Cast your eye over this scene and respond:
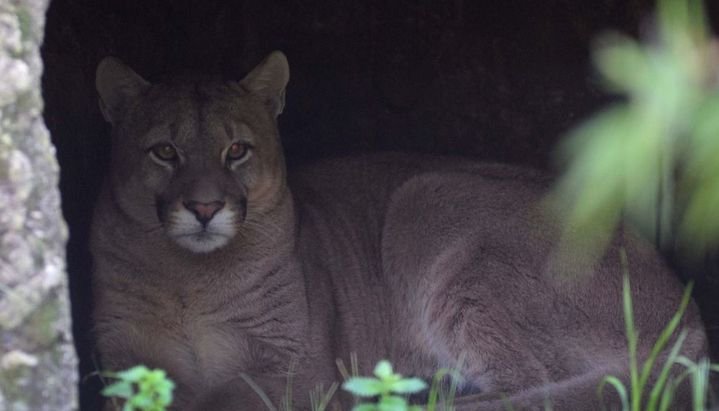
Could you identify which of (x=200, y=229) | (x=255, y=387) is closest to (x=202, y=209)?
(x=200, y=229)

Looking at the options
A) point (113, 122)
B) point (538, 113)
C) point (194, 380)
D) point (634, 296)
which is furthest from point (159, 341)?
point (538, 113)

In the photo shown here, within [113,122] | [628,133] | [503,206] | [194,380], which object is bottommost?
[194,380]

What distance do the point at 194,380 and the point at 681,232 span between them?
2.40 m

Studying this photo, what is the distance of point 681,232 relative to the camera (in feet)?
18.3

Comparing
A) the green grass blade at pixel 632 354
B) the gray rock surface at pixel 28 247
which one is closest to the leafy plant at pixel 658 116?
the green grass blade at pixel 632 354

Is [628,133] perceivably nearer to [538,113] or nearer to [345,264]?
[345,264]

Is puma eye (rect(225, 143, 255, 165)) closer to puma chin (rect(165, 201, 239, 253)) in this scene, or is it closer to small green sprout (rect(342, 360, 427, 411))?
puma chin (rect(165, 201, 239, 253))

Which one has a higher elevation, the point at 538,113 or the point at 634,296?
the point at 538,113

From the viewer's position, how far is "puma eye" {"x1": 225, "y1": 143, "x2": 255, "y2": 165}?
193 inches

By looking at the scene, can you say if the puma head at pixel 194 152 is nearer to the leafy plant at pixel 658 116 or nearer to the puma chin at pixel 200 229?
the puma chin at pixel 200 229

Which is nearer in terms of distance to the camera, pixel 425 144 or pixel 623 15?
pixel 623 15

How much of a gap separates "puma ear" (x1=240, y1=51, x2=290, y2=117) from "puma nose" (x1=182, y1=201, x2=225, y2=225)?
2.70 feet

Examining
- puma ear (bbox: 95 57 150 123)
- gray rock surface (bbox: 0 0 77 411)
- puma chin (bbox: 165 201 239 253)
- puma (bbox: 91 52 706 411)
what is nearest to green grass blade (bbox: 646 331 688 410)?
puma (bbox: 91 52 706 411)

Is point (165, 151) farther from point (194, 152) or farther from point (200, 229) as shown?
point (200, 229)
